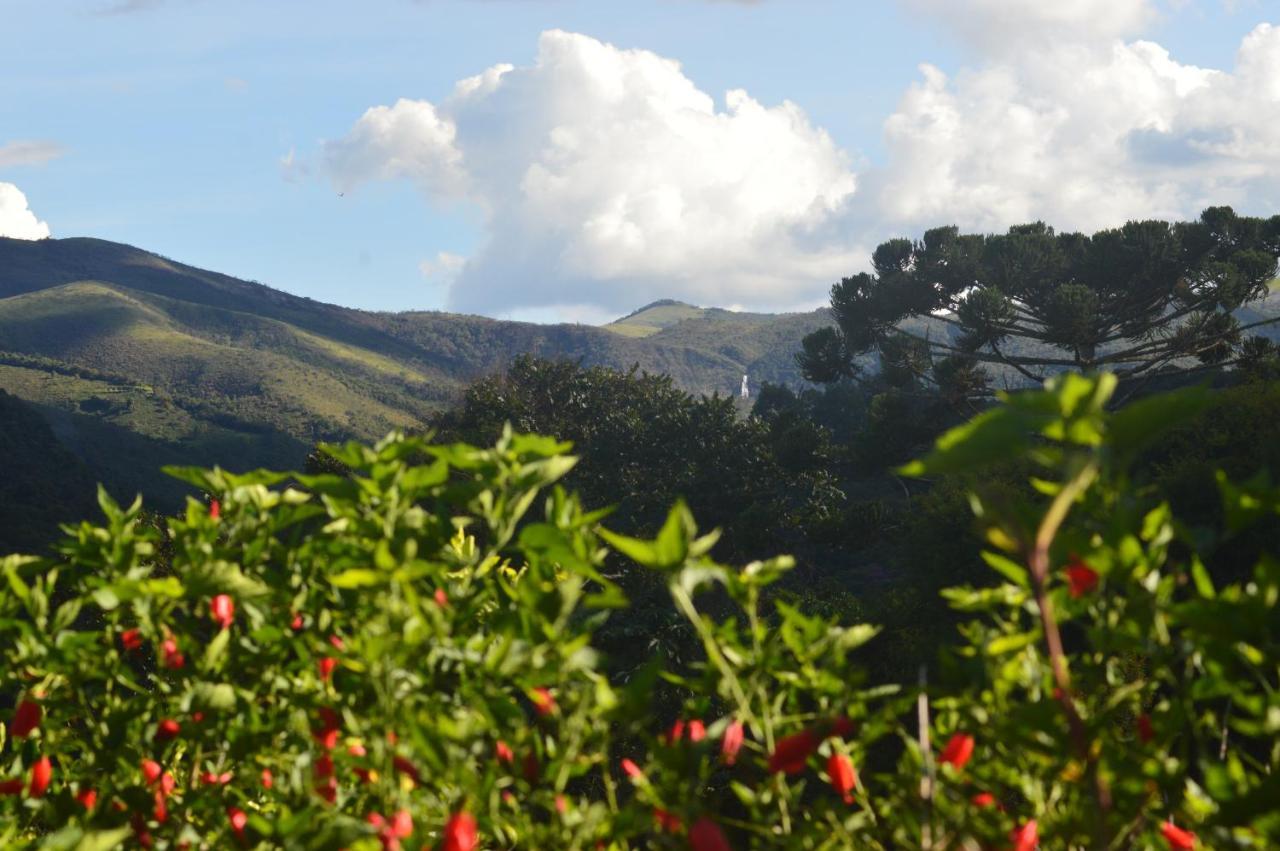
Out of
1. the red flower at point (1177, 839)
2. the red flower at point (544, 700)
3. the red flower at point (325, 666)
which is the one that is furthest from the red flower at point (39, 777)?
the red flower at point (1177, 839)

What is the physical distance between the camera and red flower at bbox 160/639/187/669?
226 centimetres

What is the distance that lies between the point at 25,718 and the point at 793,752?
1.47 meters

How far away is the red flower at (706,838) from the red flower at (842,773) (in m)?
0.48

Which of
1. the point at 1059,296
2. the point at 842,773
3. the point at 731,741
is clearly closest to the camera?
the point at 731,741

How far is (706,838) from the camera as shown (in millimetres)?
1654

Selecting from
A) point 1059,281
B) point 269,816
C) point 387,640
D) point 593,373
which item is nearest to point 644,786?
point 387,640

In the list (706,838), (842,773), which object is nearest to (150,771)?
(706,838)

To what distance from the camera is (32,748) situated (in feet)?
8.31

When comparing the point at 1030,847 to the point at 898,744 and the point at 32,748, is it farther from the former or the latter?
the point at 898,744

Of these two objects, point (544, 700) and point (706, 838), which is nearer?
point (706, 838)

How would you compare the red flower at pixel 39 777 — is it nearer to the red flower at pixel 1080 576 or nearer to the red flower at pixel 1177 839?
the red flower at pixel 1080 576

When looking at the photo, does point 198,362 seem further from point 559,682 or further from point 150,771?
point 559,682

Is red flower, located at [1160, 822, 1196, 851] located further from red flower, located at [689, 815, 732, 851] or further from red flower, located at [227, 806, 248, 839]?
red flower, located at [227, 806, 248, 839]

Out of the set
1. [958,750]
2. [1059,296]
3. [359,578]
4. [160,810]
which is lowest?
[160,810]
